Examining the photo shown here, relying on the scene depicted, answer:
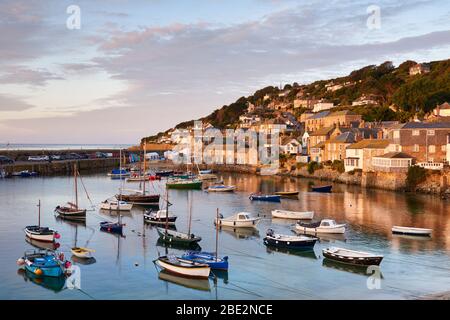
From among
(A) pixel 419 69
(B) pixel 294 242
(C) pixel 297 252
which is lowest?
(C) pixel 297 252

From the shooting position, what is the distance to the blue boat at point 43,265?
81.1ft

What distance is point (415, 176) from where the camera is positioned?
54.9 meters

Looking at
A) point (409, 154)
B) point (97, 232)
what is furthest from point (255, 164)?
point (97, 232)

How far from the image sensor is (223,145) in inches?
3952

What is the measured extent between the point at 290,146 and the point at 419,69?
155ft

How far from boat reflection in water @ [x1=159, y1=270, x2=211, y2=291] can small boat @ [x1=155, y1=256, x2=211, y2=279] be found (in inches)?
7.0

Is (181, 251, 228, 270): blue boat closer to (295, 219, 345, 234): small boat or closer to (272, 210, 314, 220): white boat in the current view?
(295, 219, 345, 234): small boat

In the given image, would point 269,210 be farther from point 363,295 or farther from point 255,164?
point 255,164

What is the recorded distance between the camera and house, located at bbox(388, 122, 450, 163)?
5806cm

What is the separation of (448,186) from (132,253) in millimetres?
33704

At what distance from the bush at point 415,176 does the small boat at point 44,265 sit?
38.7m

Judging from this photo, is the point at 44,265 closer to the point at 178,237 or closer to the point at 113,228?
the point at 178,237

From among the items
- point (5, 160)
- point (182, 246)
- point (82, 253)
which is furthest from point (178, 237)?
point (5, 160)
